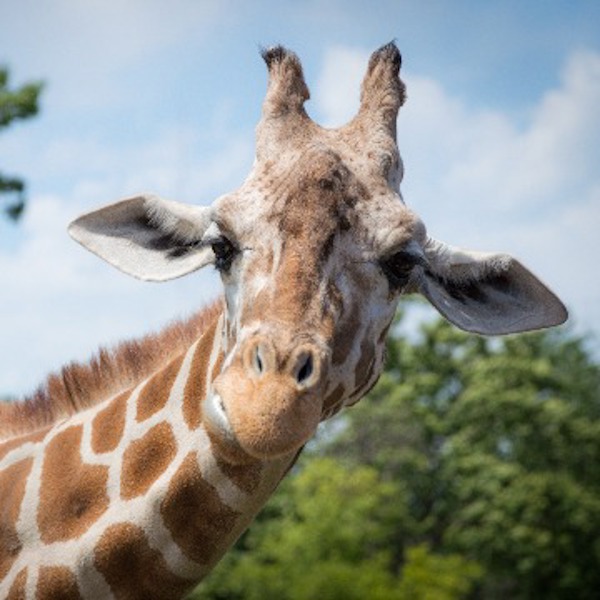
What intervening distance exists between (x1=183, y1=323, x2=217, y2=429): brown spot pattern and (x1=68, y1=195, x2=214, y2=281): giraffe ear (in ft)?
0.92

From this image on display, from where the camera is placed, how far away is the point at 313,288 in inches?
142

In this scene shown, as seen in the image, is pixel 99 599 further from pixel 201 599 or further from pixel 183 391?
pixel 201 599

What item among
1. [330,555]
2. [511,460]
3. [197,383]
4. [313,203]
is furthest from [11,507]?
[511,460]

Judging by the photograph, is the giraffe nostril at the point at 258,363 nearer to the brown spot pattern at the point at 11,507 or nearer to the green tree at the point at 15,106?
the brown spot pattern at the point at 11,507

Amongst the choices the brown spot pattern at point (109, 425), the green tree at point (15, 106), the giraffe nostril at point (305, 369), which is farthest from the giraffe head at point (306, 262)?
the green tree at point (15, 106)

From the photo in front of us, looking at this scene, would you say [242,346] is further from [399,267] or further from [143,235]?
[143,235]

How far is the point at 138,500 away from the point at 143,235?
98cm

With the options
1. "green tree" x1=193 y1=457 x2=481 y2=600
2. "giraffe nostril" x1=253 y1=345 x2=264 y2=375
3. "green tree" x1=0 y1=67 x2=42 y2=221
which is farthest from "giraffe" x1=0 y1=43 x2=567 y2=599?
"green tree" x1=193 y1=457 x2=481 y2=600

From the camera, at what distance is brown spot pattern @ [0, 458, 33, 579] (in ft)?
13.4

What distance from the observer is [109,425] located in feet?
14.0

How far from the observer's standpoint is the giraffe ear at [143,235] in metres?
4.20

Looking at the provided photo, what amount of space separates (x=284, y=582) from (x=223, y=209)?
2749 cm

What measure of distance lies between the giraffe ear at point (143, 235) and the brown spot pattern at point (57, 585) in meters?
1.07

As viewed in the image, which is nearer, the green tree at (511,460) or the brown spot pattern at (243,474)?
the brown spot pattern at (243,474)
